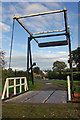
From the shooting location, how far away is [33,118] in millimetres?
2818

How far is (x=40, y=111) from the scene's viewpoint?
3236mm

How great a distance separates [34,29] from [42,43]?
996 millimetres

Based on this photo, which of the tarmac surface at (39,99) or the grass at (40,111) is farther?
the tarmac surface at (39,99)

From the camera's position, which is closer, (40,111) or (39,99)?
(40,111)

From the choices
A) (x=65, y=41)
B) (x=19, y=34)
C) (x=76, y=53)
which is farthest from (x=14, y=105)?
(x=76, y=53)

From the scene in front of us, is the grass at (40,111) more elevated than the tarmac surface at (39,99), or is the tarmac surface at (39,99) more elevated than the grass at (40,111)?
the grass at (40,111)

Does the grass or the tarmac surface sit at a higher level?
the grass

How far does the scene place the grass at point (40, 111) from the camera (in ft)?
9.67

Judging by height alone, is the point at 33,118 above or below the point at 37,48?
below

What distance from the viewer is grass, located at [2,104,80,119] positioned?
295cm

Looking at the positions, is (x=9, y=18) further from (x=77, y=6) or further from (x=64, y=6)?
(x=77, y=6)

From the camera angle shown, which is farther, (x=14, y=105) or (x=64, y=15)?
(x=64, y=15)

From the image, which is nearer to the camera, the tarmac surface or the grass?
the grass

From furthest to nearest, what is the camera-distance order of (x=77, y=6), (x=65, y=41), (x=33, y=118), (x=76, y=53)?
(x=76, y=53) → (x=65, y=41) → (x=77, y=6) → (x=33, y=118)
